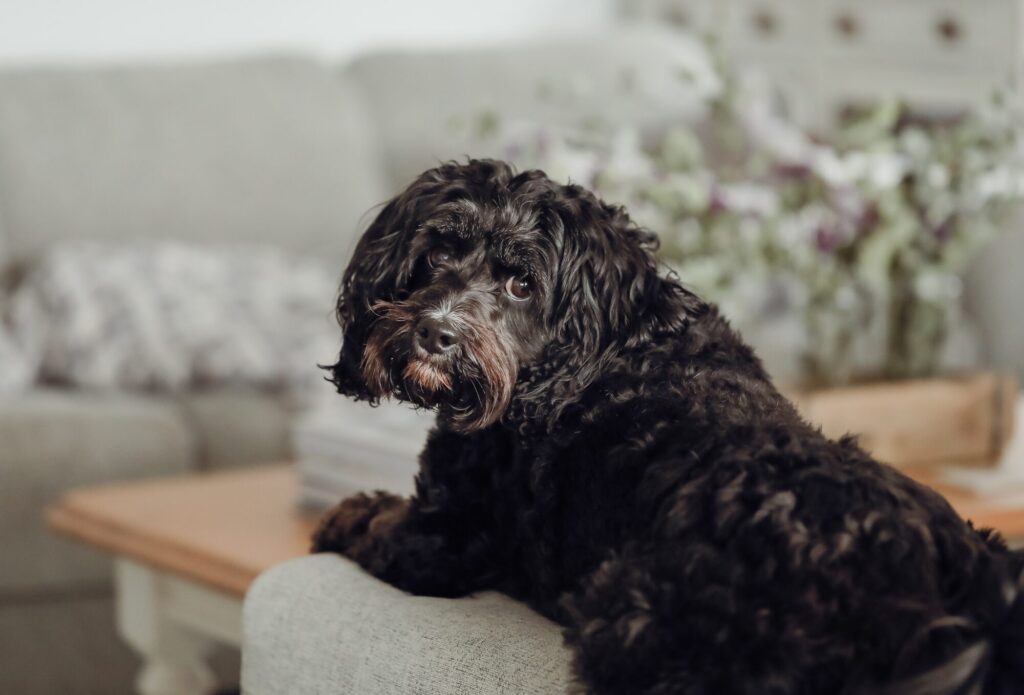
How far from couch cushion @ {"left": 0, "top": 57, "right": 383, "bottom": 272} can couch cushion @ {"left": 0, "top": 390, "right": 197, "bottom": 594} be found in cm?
65

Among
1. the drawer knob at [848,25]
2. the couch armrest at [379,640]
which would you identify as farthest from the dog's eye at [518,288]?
the drawer knob at [848,25]

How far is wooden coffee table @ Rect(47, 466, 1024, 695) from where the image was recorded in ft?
5.68

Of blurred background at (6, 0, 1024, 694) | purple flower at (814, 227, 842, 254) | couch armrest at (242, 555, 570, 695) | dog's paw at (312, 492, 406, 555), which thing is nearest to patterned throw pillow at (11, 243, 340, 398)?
blurred background at (6, 0, 1024, 694)

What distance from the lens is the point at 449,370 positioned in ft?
3.23

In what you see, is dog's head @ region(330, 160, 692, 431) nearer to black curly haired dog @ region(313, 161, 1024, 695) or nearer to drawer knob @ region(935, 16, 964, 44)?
black curly haired dog @ region(313, 161, 1024, 695)

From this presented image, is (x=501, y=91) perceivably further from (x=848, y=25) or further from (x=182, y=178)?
(x=848, y=25)

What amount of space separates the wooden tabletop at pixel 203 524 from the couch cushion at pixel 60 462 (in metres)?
0.48

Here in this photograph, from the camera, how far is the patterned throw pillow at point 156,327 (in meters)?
A: 2.84

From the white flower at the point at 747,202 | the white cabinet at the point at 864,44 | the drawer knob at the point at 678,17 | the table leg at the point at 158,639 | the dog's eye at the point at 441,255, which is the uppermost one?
the drawer knob at the point at 678,17

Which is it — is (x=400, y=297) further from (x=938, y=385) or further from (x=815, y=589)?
(x=938, y=385)

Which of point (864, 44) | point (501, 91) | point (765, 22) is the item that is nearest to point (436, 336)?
point (501, 91)

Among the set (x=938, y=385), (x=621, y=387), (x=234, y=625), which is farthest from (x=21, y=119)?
(x=621, y=387)

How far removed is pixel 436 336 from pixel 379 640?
22 cm

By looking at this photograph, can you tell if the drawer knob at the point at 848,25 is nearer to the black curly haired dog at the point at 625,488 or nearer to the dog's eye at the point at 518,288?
the black curly haired dog at the point at 625,488
